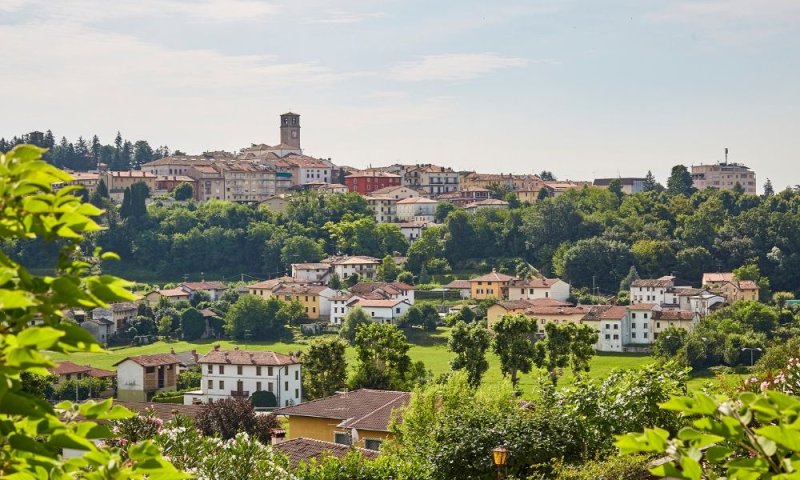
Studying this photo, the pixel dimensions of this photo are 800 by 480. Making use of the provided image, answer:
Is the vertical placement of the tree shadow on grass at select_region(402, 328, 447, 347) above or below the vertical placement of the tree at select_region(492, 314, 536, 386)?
below

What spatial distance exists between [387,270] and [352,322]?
72.2 ft

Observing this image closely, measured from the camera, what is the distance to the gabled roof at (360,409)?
2664cm

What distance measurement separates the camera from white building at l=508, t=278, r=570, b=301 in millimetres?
86812

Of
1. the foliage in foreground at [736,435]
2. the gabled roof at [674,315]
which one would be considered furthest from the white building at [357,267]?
the foliage in foreground at [736,435]

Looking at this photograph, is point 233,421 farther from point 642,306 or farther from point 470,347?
point 642,306

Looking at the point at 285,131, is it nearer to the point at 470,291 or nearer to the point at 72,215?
the point at 470,291

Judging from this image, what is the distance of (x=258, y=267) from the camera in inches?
4190

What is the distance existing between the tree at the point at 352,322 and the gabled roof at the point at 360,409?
42.5 m

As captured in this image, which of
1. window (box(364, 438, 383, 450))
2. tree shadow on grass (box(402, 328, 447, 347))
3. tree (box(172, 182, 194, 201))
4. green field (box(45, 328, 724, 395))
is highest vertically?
tree (box(172, 182, 194, 201))

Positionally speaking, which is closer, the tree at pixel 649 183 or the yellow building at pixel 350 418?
the yellow building at pixel 350 418

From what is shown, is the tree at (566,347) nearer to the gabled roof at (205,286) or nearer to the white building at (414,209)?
the gabled roof at (205,286)

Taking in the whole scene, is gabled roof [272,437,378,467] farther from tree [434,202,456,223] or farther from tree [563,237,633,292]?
tree [434,202,456,223]

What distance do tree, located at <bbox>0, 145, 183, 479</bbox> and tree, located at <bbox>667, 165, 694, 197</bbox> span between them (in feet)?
415

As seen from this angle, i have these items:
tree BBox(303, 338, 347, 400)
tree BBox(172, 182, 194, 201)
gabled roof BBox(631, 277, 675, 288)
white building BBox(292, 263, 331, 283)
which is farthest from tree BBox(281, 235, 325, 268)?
tree BBox(303, 338, 347, 400)
